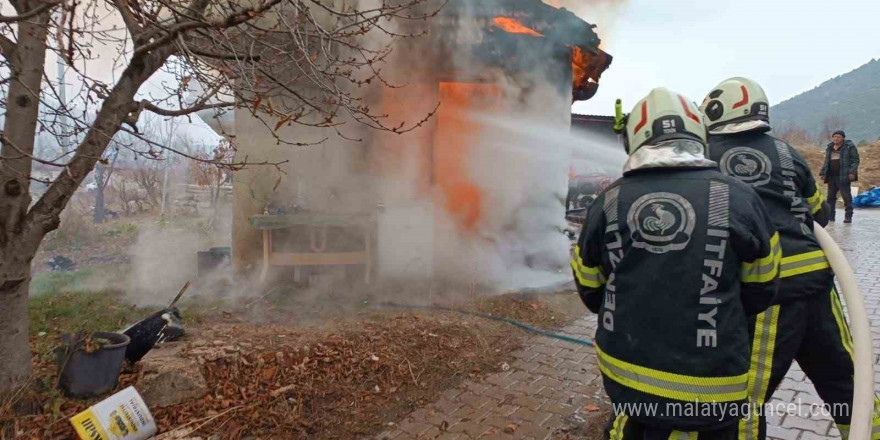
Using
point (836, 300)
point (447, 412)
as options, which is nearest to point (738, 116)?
point (836, 300)

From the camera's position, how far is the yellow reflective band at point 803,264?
2.49 meters

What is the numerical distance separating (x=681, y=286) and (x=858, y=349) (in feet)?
4.17

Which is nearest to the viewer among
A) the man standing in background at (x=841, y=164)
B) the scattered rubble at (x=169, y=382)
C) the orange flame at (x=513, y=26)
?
the scattered rubble at (x=169, y=382)

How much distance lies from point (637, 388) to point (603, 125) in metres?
18.7

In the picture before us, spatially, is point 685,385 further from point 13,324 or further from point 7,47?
point 7,47

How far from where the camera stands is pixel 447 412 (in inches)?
139

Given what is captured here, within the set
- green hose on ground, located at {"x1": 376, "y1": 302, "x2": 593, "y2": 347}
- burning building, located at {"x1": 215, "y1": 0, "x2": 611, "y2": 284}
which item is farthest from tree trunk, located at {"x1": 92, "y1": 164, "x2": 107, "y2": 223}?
green hose on ground, located at {"x1": 376, "y1": 302, "x2": 593, "y2": 347}

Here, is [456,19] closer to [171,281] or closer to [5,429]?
[171,281]

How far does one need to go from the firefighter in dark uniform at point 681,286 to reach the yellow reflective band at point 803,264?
678 millimetres

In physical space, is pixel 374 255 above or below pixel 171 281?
above

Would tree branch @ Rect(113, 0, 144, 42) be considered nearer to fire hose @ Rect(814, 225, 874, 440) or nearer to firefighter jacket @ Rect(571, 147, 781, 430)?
firefighter jacket @ Rect(571, 147, 781, 430)

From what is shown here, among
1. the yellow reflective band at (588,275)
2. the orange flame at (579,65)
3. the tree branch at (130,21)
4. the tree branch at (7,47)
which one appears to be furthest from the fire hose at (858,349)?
the orange flame at (579,65)

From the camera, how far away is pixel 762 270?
1889 millimetres

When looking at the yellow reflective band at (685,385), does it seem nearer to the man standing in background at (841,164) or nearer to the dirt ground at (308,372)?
the dirt ground at (308,372)
